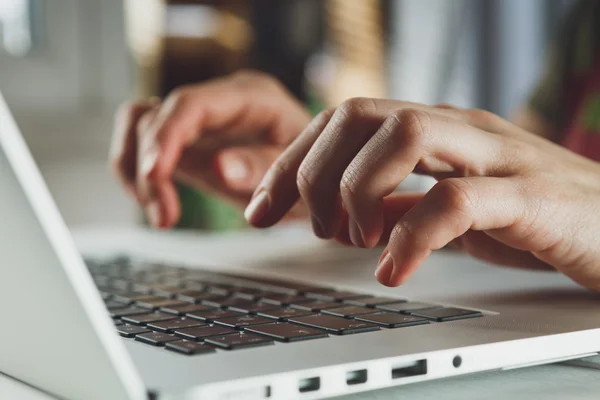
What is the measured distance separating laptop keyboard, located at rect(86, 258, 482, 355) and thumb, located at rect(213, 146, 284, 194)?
0.88 ft

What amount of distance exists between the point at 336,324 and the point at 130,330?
4.1 inches

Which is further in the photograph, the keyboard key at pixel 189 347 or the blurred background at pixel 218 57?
the blurred background at pixel 218 57

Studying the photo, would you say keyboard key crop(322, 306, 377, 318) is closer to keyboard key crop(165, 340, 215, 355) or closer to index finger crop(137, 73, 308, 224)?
keyboard key crop(165, 340, 215, 355)

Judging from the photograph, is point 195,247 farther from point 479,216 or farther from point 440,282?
point 479,216

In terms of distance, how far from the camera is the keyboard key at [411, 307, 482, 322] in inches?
15.6

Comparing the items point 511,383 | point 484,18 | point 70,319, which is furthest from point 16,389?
point 484,18

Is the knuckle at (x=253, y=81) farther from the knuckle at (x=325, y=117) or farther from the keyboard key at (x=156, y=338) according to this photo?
the keyboard key at (x=156, y=338)

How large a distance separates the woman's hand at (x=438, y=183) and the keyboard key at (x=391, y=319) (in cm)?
2

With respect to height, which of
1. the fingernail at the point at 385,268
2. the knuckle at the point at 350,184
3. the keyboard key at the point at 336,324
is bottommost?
the keyboard key at the point at 336,324

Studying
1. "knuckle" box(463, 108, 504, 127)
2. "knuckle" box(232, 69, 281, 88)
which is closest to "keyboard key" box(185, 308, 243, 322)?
"knuckle" box(463, 108, 504, 127)

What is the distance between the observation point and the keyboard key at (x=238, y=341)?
321mm

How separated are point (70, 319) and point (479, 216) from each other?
240 millimetres

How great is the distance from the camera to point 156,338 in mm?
344

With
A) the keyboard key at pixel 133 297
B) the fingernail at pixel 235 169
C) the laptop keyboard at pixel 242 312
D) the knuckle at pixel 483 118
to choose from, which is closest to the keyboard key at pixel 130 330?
the laptop keyboard at pixel 242 312
